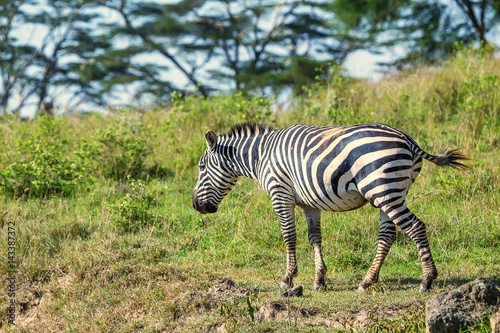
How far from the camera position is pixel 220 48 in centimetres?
3081

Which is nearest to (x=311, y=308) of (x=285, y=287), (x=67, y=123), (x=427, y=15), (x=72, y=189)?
(x=285, y=287)

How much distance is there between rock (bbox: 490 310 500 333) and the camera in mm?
4004

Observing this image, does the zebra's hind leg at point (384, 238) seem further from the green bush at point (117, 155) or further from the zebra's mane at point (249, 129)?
the green bush at point (117, 155)

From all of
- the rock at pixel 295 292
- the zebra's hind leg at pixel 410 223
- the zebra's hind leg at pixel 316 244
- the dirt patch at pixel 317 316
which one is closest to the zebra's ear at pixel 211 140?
the zebra's hind leg at pixel 316 244

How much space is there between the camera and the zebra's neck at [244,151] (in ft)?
21.0

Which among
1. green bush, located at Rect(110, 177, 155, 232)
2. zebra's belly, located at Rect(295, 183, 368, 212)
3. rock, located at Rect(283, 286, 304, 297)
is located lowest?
rock, located at Rect(283, 286, 304, 297)

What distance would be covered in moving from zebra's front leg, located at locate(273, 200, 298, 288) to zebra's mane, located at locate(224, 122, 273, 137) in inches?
44.3

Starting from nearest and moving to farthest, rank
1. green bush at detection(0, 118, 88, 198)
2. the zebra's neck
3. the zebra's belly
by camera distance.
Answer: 1. the zebra's belly
2. the zebra's neck
3. green bush at detection(0, 118, 88, 198)

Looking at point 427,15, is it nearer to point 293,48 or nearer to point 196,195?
point 293,48

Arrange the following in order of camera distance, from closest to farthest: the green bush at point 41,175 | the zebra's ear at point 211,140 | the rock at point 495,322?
the rock at point 495,322
the zebra's ear at point 211,140
the green bush at point 41,175

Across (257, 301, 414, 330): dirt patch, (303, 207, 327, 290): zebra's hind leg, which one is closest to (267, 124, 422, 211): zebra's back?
(303, 207, 327, 290): zebra's hind leg

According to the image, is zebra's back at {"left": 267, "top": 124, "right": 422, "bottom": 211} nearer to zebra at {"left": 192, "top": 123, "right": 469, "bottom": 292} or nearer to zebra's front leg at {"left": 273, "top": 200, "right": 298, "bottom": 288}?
zebra at {"left": 192, "top": 123, "right": 469, "bottom": 292}

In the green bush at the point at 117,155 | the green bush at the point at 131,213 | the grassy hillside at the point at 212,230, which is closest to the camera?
the grassy hillside at the point at 212,230

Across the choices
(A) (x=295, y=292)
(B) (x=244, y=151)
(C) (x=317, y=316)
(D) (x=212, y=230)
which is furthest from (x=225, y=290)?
(D) (x=212, y=230)
